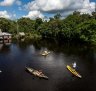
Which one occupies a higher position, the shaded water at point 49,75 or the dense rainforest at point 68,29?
the dense rainforest at point 68,29

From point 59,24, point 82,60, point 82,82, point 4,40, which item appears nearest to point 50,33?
point 59,24

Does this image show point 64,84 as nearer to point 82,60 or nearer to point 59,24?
point 82,60

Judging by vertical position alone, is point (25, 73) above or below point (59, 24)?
below

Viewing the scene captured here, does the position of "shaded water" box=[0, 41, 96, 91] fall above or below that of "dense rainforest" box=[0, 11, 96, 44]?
below

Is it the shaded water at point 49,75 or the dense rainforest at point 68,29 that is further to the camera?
the dense rainforest at point 68,29

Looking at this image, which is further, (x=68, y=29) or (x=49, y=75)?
(x=68, y=29)

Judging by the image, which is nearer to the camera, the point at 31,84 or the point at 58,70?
the point at 31,84

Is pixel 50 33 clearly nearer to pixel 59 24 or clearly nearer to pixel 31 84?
pixel 59 24

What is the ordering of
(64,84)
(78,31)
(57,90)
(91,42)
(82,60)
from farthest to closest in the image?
(78,31)
(91,42)
(82,60)
(64,84)
(57,90)

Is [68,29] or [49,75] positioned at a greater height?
[68,29]

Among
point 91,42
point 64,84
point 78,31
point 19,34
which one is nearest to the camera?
point 64,84

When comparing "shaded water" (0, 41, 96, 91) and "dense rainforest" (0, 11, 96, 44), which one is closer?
"shaded water" (0, 41, 96, 91)
